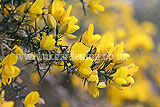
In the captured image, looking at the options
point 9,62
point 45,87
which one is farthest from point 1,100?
point 45,87

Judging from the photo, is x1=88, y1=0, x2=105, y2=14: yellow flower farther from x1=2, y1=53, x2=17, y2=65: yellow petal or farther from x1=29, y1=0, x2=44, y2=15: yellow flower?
x1=2, y1=53, x2=17, y2=65: yellow petal

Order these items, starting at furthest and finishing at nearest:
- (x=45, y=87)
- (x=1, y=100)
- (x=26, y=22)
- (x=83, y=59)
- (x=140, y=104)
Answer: (x=140, y=104) → (x=45, y=87) → (x=1, y=100) → (x=26, y=22) → (x=83, y=59)

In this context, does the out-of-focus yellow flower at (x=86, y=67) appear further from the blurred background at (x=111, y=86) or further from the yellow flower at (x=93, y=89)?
the blurred background at (x=111, y=86)

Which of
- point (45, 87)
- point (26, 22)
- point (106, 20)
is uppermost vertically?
point (106, 20)

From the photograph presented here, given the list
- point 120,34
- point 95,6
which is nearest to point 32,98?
point 95,6

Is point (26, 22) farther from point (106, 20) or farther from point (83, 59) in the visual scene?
point (106, 20)

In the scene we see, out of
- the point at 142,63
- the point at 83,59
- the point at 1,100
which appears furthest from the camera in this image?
the point at 142,63
